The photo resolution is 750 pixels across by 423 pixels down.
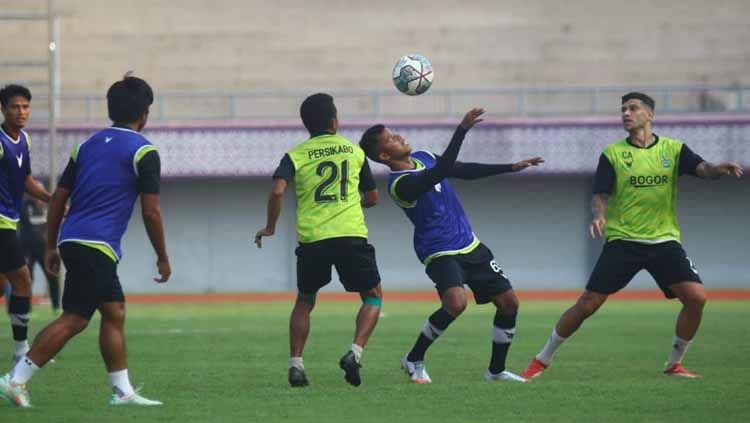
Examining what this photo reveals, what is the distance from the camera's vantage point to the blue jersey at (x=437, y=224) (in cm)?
1098

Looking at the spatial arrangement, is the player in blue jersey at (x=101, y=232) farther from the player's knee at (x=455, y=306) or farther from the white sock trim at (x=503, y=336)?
the white sock trim at (x=503, y=336)

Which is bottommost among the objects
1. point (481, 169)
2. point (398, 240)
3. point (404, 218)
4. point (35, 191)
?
point (398, 240)

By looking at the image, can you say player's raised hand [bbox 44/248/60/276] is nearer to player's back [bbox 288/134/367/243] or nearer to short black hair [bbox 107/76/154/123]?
short black hair [bbox 107/76/154/123]

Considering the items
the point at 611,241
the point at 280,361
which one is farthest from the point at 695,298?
the point at 280,361

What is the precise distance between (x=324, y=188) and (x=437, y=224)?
3.49ft

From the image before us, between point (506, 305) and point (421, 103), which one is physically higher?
point (506, 305)

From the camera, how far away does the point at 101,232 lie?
887cm

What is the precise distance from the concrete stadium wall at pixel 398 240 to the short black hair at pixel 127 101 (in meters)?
25.1

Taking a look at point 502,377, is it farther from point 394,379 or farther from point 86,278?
point 86,278

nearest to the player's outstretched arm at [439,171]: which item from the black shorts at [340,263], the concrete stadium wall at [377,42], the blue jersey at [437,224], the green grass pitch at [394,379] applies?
the blue jersey at [437,224]

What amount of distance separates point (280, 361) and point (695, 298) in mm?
3888

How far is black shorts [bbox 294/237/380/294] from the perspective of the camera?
1048 cm

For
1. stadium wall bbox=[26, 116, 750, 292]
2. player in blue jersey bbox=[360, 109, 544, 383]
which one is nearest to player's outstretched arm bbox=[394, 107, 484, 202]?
player in blue jersey bbox=[360, 109, 544, 383]

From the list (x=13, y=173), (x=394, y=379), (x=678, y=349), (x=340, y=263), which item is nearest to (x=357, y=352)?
(x=340, y=263)
